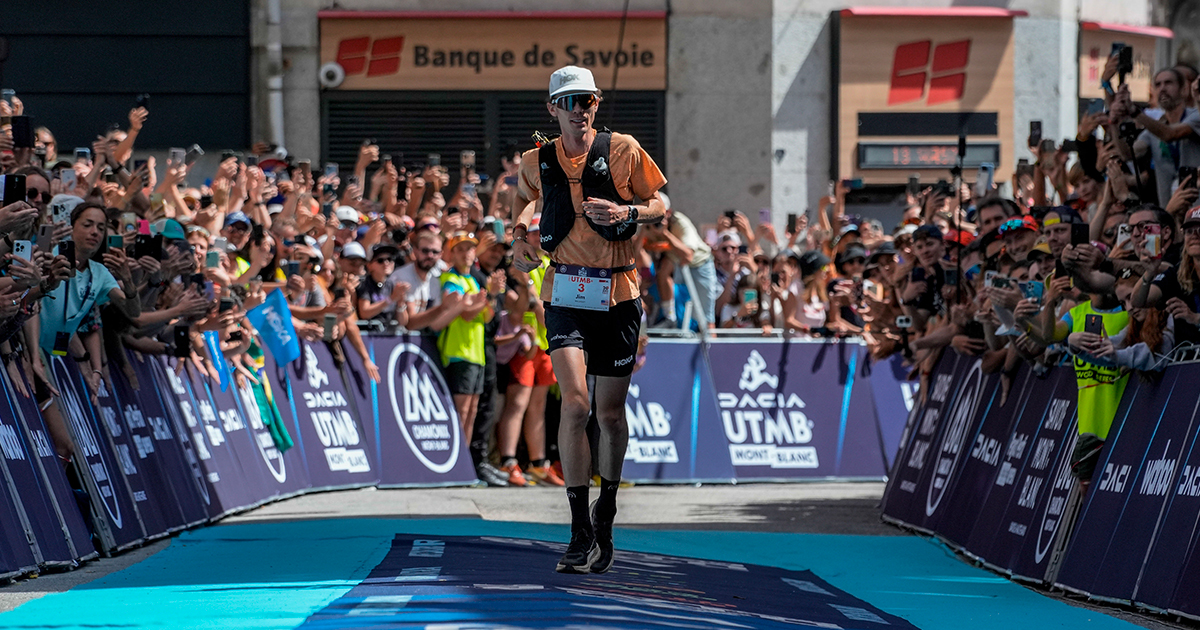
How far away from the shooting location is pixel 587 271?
809 cm

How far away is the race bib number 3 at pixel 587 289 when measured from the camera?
807cm

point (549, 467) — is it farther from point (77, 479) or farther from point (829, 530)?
point (77, 479)

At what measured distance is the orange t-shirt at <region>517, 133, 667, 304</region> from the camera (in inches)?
319

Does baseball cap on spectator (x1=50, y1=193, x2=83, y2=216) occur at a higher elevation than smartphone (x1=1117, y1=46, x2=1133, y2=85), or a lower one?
lower

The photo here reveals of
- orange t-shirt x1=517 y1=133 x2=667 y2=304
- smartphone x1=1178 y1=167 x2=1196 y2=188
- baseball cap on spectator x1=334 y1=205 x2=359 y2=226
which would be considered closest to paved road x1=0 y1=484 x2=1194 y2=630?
orange t-shirt x1=517 y1=133 x2=667 y2=304

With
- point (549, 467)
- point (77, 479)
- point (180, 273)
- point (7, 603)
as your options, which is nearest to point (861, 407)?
point (549, 467)

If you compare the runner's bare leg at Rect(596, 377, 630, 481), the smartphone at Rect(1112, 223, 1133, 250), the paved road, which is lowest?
the paved road

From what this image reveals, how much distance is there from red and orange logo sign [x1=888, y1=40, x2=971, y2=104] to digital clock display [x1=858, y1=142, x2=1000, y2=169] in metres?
0.72

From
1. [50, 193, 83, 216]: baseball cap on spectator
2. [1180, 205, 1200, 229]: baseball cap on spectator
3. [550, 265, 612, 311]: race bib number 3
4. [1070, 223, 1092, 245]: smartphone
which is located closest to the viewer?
[550, 265, 612, 311]: race bib number 3

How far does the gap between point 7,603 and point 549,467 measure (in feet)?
32.2

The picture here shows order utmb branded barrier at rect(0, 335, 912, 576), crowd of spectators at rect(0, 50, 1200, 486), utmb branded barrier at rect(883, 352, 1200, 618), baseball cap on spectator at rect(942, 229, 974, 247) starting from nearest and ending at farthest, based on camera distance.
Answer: utmb branded barrier at rect(883, 352, 1200, 618), crowd of spectators at rect(0, 50, 1200, 486), utmb branded barrier at rect(0, 335, 912, 576), baseball cap on spectator at rect(942, 229, 974, 247)

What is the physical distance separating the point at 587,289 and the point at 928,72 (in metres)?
19.1

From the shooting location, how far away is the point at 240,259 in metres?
15.0

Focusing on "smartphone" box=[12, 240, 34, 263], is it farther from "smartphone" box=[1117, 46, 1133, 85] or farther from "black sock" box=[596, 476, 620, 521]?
"smartphone" box=[1117, 46, 1133, 85]
